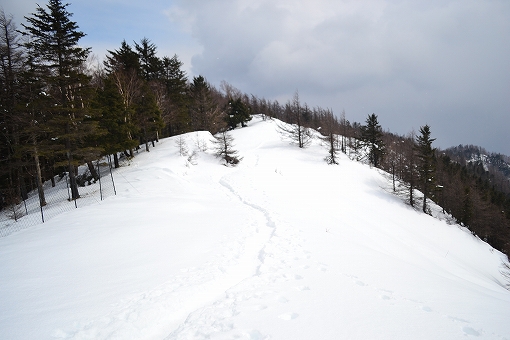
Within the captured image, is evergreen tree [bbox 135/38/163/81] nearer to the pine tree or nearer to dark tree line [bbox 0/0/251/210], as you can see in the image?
dark tree line [bbox 0/0/251/210]

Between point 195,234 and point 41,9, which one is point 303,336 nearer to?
point 195,234

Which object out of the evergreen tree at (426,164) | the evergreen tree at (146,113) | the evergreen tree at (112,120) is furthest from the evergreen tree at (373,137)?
the evergreen tree at (112,120)

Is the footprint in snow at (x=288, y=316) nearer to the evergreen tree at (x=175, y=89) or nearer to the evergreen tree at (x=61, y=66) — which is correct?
the evergreen tree at (x=61, y=66)

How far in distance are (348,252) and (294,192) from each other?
12937 millimetres

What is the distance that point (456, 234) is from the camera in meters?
25.0

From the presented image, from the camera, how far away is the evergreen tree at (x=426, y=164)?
29.0 meters

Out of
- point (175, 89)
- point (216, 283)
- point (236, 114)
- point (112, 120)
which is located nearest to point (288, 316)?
point (216, 283)

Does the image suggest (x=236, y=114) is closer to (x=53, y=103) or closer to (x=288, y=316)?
(x=53, y=103)

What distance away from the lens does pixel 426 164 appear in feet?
96.3

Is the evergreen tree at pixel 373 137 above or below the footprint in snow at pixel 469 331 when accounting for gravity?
above

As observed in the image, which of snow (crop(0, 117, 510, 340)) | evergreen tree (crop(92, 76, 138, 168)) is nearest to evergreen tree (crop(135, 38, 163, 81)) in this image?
evergreen tree (crop(92, 76, 138, 168))

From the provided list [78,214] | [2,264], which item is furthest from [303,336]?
[78,214]

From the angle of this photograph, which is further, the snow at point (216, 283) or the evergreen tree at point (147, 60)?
the evergreen tree at point (147, 60)

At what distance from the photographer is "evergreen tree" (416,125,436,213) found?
29.0 metres
